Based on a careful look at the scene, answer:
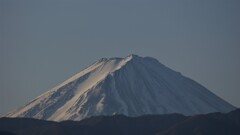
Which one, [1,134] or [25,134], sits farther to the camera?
[25,134]

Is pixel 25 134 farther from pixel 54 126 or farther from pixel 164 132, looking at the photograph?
pixel 164 132

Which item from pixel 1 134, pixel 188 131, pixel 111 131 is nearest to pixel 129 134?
pixel 111 131

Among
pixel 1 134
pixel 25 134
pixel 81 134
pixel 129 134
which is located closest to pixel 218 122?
pixel 129 134

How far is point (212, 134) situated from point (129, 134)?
23.2m

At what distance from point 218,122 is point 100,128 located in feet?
99.7

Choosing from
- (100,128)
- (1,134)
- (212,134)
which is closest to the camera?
(1,134)

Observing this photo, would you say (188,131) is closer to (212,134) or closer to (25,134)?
(212,134)

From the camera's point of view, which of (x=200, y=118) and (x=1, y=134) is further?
(x=200, y=118)

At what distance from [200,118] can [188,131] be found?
8380 mm

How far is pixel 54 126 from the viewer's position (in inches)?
7692

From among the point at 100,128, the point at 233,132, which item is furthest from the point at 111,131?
the point at 233,132

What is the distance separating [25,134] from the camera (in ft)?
624

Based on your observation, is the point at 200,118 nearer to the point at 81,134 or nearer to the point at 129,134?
the point at 129,134

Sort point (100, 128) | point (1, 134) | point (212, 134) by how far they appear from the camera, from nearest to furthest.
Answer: point (1, 134) < point (212, 134) < point (100, 128)
